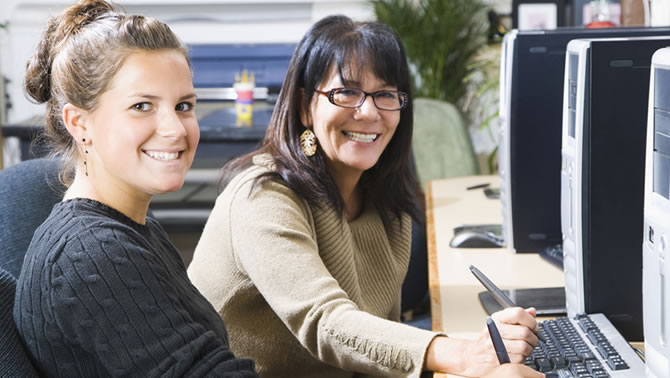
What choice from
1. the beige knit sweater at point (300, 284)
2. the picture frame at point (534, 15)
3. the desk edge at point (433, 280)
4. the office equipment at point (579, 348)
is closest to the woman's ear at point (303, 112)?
the beige knit sweater at point (300, 284)

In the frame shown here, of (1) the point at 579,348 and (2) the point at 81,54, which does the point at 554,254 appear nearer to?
(1) the point at 579,348

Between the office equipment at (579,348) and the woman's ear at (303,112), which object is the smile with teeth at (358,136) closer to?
the woman's ear at (303,112)

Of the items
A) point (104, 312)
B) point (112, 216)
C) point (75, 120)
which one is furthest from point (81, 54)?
point (104, 312)

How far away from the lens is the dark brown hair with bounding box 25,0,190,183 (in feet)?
3.35

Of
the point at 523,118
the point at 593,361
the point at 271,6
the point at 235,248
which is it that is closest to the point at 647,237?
the point at 593,361

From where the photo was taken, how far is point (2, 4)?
5.87 m

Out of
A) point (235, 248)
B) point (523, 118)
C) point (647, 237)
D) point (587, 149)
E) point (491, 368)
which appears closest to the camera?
point (647, 237)

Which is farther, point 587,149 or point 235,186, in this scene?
point 235,186

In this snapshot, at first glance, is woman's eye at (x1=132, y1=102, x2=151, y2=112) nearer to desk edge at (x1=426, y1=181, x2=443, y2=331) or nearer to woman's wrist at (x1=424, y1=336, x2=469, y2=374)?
woman's wrist at (x1=424, y1=336, x2=469, y2=374)

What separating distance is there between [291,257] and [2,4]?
5336mm

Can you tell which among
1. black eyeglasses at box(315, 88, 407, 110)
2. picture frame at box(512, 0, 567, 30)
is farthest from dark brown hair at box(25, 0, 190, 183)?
picture frame at box(512, 0, 567, 30)

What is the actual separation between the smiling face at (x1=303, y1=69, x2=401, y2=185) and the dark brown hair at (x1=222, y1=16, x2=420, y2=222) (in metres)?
0.02

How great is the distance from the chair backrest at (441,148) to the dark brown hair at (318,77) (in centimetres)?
211

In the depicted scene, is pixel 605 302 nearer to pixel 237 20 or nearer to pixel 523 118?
pixel 523 118
